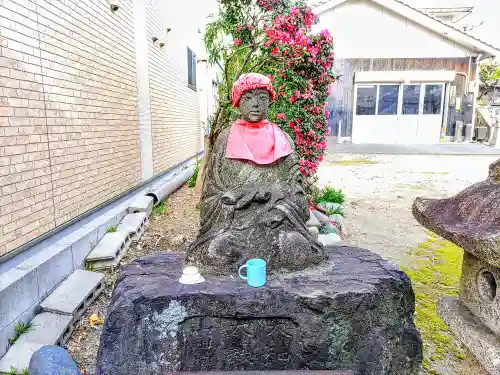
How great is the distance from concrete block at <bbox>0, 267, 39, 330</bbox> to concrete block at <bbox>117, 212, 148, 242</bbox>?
2.05 m

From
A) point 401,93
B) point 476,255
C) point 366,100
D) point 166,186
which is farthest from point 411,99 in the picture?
point 476,255

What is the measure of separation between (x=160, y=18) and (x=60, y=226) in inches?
271

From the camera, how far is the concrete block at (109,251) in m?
4.68

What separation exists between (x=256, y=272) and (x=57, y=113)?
3.35 m

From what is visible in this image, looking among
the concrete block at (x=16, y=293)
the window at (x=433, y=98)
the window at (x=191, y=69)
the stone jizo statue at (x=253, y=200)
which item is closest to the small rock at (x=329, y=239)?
the stone jizo statue at (x=253, y=200)

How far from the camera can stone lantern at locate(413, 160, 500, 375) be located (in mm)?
1766

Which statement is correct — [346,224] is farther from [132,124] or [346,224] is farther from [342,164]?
[342,164]

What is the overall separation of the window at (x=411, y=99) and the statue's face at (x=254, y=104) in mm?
16730

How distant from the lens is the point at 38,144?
163 inches

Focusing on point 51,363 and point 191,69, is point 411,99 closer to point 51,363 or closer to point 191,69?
point 191,69

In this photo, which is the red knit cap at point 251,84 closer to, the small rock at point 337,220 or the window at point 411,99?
the small rock at point 337,220

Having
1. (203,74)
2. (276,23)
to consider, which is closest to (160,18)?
(276,23)

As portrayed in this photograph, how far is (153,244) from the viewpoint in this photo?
18.6 ft

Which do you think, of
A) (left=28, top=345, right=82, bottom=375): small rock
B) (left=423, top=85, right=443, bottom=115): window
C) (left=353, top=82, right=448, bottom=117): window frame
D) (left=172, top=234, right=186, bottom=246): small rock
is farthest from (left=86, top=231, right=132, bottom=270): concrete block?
(left=423, top=85, right=443, bottom=115): window
